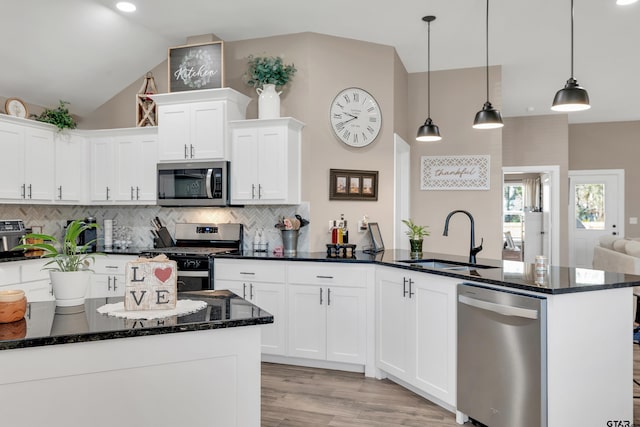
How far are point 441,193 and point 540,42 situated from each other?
6.11ft

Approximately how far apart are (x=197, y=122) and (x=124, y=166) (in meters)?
1.02

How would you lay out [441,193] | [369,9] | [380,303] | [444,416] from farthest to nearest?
[441,193]
[369,9]
[380,303]
[444,416]

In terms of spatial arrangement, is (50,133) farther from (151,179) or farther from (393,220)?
(393,220)

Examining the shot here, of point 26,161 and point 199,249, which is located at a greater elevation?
point 26,161

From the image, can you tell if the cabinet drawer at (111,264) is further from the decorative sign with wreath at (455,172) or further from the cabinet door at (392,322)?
A: the decorative sign with wreath at (455,172)

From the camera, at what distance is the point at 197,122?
4465 mm

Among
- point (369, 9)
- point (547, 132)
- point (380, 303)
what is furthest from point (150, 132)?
point (547, 132)

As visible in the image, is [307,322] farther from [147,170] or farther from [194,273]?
[147,170]

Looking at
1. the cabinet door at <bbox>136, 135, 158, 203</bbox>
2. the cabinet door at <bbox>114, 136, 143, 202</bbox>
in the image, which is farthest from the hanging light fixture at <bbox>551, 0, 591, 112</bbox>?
the cabinet door at <bbox>114, 136, 143, 202</bbox>

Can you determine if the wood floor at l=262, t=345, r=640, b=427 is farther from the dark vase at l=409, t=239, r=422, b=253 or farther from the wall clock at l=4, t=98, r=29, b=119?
the wall clock at l=4, t=98, r=29, b=119

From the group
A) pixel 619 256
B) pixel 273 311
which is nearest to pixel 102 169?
pixel 273 311

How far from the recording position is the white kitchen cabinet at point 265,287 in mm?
3980

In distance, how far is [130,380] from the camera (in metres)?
1.71

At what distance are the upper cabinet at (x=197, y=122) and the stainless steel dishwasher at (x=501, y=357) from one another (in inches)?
105
